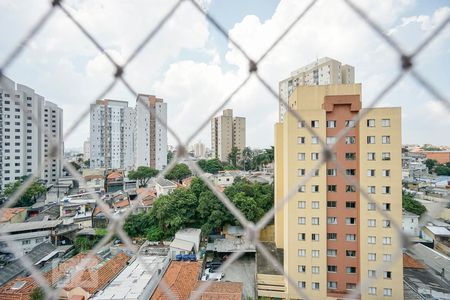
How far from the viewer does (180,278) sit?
3871 mm

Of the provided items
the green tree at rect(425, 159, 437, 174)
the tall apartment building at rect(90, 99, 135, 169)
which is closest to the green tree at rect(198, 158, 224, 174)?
the tall apartment building at rect(90, 99, 135, 169)

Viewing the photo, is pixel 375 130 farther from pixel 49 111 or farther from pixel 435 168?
pixel 49 111

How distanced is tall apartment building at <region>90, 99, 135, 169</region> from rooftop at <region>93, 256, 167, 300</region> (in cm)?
846

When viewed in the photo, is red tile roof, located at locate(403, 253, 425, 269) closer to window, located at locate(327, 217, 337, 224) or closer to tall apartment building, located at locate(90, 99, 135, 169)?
window, located at locate(327, 217, 337, 224)

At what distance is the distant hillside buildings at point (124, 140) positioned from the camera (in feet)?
36.0

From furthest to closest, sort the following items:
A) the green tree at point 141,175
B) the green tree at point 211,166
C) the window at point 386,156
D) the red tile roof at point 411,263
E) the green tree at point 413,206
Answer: the green tree at point 211,166 < the green tree at point 141,175 < the green tree at point 413,206 < the red tile roof at point 411,263 < the window at point 386,156

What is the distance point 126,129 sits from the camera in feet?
40.2

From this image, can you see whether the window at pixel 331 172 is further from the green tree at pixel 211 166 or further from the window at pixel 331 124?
the green tree at pixel 211 166

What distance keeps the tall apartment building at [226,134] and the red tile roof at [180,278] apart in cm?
1248

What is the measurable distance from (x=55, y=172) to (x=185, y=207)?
7.70 meters

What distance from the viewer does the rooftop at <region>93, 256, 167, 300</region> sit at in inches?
121

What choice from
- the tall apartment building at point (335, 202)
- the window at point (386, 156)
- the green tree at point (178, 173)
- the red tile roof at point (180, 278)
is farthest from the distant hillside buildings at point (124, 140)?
the window at point (386, 156)

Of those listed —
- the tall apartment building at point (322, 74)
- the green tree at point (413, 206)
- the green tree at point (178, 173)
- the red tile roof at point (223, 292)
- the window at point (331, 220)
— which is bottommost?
the red tile roof at point (223, 292)

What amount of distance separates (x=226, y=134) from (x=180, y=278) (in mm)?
13286
